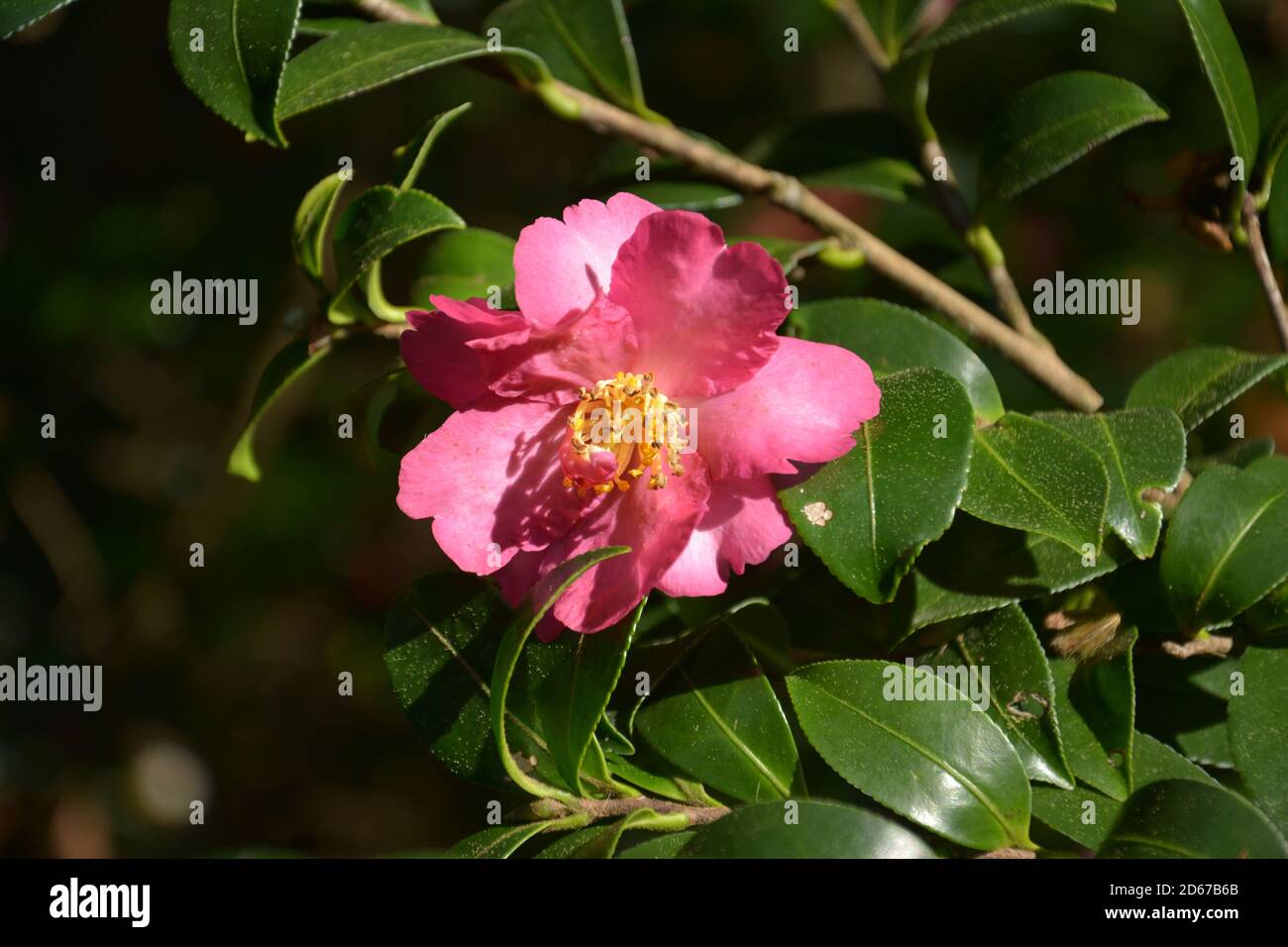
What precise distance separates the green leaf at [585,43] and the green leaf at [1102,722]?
0.71m

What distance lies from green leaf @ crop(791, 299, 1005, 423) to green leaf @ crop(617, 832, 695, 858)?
44cm

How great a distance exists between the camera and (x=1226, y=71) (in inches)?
40.5

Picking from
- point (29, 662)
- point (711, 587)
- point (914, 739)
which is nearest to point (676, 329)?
point (711, 587)

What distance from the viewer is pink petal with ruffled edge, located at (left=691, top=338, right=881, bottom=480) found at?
0.87 metres

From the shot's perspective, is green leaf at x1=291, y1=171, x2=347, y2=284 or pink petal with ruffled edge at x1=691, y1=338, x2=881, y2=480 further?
green leaf at x1=291, y1=171, x2=347, y2=284

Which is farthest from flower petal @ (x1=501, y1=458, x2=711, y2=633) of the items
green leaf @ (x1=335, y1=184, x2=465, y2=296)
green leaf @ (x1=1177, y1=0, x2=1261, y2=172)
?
green leaf @ (x1=1177, y1=0, x2=1261, y2=172)

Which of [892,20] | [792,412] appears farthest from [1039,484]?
[892,20]

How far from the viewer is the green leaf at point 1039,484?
0.86 m

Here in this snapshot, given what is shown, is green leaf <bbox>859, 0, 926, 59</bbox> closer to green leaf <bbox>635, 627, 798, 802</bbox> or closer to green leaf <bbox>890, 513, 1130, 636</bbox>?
green leaf <bbox>890, 513, 1130, 636</bbox>

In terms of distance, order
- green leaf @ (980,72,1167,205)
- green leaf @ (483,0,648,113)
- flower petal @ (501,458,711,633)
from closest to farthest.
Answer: flower petal @ (501,458,711,633) < green leaf @ (980,72,1167,205) < green leaf @ (483,0,648,113)

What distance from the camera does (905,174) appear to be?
1312 millimetres

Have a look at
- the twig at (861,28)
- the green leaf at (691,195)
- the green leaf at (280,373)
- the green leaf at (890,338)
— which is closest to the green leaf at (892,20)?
the twig at (861,28)
